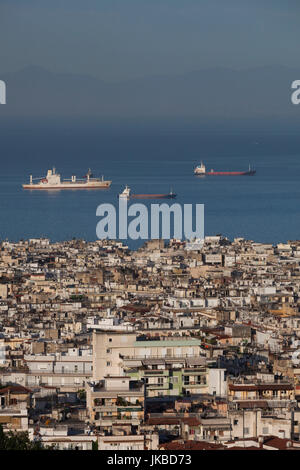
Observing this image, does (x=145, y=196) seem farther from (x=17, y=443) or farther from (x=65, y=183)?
(x=17, y=443)

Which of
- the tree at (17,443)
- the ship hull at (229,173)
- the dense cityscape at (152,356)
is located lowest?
the tree at (17,443)

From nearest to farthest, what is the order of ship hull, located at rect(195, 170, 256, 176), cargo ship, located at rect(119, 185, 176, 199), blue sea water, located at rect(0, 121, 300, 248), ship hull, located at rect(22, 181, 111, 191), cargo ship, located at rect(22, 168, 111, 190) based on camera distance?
1. blue sea water, located at rect(0, 121, 300, 248)
2. cargo ship, located at rect(119, 185, 176, 199)
3. ship hull, located at rect(22, 181, 111, 191)
4. cargo ship, located at rect(22, 168, 111, 190)
5. ship hull, located at rect(195, 170, 256, 176)

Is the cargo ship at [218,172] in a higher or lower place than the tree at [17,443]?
higher

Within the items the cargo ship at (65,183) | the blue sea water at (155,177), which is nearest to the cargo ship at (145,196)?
the blue sea water at (155,177)

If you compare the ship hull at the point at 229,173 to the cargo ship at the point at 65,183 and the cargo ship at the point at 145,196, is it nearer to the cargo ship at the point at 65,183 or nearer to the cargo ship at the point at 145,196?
the cargo ship at the point at 65,183

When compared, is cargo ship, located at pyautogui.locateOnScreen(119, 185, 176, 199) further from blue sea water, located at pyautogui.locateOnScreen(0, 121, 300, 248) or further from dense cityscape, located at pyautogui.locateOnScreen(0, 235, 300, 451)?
dense cityscape, located at pyautogui.locateOnScreen(0, 235, 300, 451)

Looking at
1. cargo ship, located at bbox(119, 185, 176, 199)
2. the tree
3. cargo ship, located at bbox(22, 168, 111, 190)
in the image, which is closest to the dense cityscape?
the tree

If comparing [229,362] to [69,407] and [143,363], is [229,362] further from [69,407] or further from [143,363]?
[69,407]
